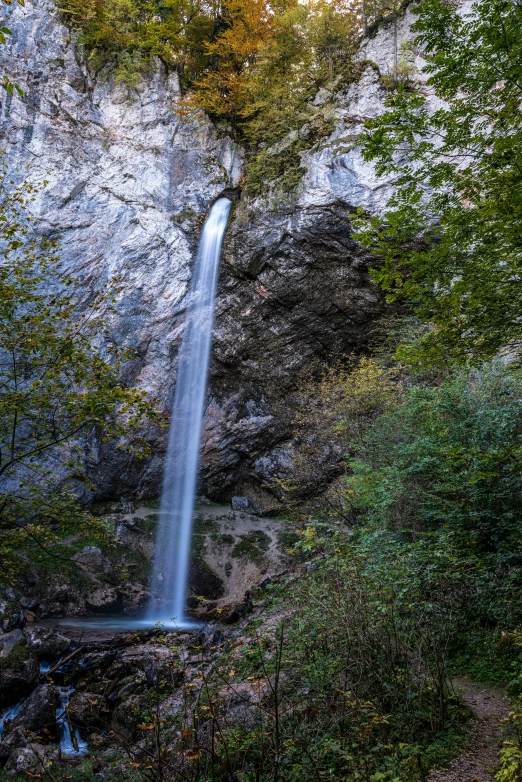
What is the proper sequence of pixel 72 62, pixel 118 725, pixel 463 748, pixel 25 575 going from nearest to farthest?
pixel 463 748
pixel 118 725
pixel 25 575
pixel 72 62

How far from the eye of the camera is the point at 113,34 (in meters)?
18.3

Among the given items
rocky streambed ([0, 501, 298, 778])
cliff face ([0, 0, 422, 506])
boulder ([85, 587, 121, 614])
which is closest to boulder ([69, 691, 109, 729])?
rocky streambed ([0, 501, 298, 778])

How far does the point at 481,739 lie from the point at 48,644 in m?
8.52

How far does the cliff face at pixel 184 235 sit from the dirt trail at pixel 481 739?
1390 centimetres

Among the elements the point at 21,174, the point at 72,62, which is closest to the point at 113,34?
the point at 72,62

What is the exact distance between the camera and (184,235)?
1814cm

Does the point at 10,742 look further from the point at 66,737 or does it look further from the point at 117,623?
the point at 117,623

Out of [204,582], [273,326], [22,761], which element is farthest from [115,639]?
[273,326]

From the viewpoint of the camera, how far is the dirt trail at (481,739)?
3.03 meters

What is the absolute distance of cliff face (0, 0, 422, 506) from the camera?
16484 mm

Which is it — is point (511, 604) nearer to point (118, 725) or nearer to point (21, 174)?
point (118, 725)

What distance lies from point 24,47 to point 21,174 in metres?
5.24

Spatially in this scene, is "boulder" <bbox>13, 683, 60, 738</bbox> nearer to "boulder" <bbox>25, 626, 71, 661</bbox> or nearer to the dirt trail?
"boulder" <bbox>25, 626, 71, 661</bbox>

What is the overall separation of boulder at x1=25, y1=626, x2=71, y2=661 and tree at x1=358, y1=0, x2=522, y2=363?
9.14m
